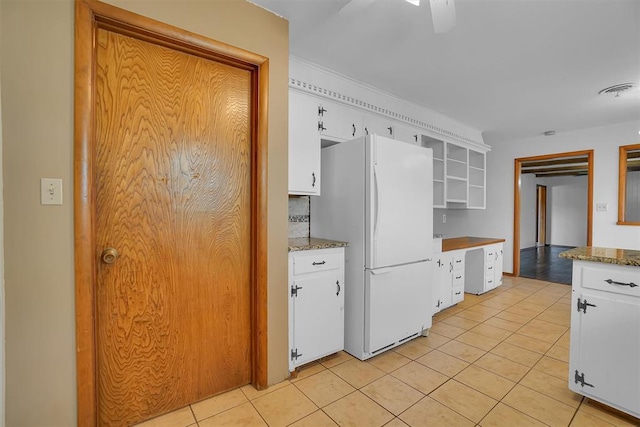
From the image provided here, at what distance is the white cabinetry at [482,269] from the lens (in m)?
3.92

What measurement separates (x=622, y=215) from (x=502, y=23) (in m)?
3.88

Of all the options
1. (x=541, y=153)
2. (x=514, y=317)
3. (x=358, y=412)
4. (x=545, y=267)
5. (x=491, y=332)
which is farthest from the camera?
(x=545, y=267)

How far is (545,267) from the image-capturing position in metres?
5.74

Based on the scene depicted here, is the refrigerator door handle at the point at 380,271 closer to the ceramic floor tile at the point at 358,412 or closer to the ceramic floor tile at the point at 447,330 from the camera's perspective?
the ceramic floor tile at the point at 358,412

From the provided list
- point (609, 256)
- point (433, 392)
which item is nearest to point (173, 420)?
point (433, 392)

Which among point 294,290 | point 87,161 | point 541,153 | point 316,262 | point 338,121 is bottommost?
point 294,290

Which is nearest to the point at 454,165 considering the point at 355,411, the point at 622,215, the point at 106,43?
the point at 622,215

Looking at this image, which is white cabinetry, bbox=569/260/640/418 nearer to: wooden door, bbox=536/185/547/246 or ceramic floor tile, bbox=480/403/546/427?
Result: ceramic floor tile, bbox=480/403/546/427

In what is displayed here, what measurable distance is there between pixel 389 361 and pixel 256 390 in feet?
3.29

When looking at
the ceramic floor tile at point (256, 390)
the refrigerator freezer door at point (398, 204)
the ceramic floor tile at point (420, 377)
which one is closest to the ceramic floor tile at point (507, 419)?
the ceramic floor tile at point (420, 377)

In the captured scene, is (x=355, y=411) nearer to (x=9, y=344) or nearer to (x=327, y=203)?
(x=327, y=203)

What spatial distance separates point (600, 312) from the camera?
1.58 m

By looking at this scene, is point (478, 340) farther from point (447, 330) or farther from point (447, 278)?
point (447, 278)

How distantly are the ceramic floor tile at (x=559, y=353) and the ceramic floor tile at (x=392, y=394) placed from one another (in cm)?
130
